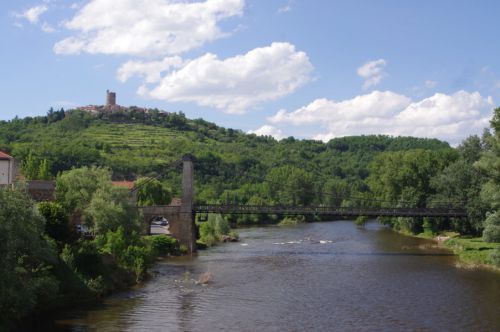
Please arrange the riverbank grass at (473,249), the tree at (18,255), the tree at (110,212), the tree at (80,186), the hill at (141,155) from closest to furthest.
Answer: the tree at (18,255) → the tree at (110,212) → the riverbank grass at (473,249) → the tree at (80,186) → the hill at (141,155)

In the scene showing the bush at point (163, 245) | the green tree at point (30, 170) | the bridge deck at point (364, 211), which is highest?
the green tree at point (30, 170)

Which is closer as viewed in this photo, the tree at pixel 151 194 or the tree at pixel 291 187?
the tree at pixel 151 194

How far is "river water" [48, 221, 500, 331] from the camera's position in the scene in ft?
94.0

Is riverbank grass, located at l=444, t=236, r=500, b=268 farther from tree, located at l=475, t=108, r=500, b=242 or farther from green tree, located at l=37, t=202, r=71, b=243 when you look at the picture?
green tree, located at l=37, t=202, r=71, b=243

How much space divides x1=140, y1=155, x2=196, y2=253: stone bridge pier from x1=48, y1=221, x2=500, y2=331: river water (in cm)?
582

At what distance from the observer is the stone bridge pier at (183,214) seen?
62594mm

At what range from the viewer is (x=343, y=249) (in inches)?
2453

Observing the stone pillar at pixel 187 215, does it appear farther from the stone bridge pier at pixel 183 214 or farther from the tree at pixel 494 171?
the tree at pixel 494 171

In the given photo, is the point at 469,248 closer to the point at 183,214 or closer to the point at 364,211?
the point at 364,211

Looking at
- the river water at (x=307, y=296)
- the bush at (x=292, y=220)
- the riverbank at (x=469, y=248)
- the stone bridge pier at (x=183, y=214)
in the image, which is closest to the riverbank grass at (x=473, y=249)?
the riverbank at (x=469, y=248)

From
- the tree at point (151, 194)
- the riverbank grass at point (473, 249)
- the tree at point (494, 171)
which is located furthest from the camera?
the tree at point (151, 194)

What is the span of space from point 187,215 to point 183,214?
0.50 metres

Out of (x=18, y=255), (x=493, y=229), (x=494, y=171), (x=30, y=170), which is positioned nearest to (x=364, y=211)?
(x=493, y=229)

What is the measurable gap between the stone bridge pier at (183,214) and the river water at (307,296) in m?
5.82
